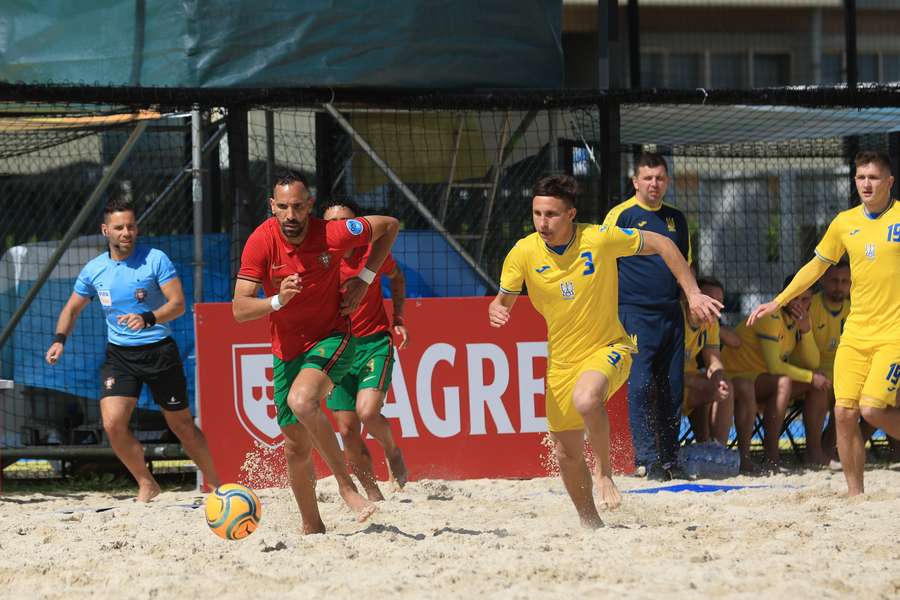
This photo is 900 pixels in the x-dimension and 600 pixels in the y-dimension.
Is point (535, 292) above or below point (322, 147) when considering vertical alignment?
below

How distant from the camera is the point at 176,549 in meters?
5.69

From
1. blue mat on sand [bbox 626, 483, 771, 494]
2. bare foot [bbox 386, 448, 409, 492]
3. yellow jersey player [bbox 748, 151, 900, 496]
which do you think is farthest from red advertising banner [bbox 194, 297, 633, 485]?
yellow jersey player [bbox 748, 151, 900, 496]

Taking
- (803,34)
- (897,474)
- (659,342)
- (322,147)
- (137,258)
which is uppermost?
(803,34)

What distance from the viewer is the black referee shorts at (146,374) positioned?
8.02m

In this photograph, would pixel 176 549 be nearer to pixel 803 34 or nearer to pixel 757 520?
pixel 757 520

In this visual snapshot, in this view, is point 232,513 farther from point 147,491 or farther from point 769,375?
point 769,375

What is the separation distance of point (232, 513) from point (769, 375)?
4.95 meters

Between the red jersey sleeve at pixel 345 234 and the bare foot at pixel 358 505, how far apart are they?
4.34 ft

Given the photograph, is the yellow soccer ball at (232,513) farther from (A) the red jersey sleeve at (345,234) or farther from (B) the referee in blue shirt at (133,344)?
(B) the referee in blue shirt at (133,344)

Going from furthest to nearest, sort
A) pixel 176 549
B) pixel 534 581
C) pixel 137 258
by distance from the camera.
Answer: pixel 137 258, pixel 176 549, pixel 534 581

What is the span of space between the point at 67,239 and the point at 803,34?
18.1 meters

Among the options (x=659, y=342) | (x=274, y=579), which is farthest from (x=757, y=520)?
(x=274, y=579)

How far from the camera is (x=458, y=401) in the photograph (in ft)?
28.5

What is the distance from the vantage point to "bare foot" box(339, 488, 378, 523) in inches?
248
